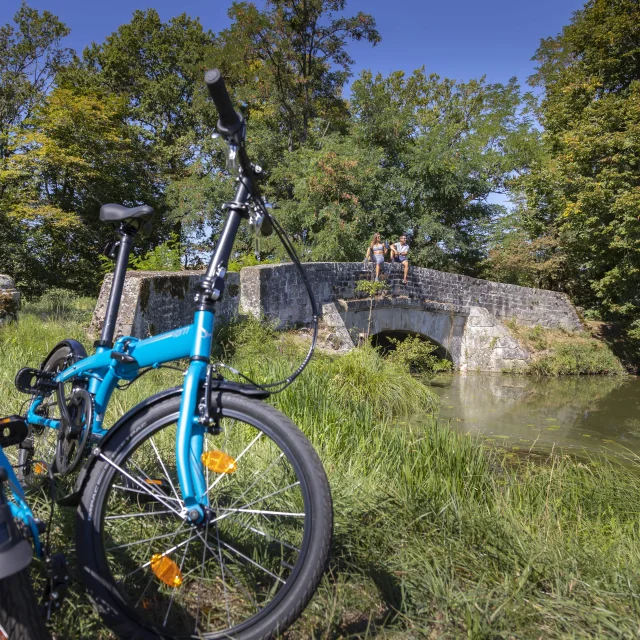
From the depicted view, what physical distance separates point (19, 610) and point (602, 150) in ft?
56.6

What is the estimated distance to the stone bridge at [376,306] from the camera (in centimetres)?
741

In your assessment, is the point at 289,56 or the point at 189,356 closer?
the point at 189,356

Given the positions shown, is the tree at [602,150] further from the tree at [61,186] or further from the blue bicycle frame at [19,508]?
the blue bicycle frame at [19,508]

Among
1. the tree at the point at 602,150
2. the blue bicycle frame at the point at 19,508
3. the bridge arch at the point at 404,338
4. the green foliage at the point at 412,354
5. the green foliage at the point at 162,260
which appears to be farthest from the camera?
the bridge arch at the point at 404,338

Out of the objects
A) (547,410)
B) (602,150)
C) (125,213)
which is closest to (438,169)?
(602,150)

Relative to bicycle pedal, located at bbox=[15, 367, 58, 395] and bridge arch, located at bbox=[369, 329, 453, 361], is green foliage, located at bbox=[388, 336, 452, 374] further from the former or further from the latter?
bicycle pedal, located at bbox=[15, 367, 58, 395]

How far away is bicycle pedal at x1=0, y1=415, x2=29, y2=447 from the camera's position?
→ 185 cm

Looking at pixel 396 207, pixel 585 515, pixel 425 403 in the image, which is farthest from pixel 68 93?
pixel 585 515

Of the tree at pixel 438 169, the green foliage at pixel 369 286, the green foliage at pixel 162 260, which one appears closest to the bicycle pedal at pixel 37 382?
the green foliage at pixel 162 260

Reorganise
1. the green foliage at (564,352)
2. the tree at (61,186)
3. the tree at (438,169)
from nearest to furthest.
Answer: the tree at (61,186) < the green foliage at (564,352) < the tree at (438,169)

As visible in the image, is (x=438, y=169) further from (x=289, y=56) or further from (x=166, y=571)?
(x=166, y=571)

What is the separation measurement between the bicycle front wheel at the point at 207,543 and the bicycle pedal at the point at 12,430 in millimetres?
370

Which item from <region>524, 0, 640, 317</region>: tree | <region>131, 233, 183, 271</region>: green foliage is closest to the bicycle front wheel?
<region>131, 233, 183, 271</region>: green foliage

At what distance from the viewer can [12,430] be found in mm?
1875
